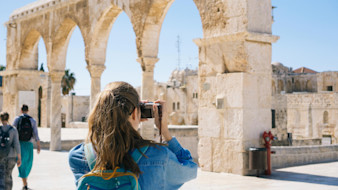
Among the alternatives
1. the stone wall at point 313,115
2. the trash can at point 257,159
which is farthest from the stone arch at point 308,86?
the trash can at point 257,159

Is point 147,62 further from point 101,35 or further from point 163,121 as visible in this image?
point 163,121

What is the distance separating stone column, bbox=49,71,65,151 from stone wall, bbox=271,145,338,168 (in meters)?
7.27

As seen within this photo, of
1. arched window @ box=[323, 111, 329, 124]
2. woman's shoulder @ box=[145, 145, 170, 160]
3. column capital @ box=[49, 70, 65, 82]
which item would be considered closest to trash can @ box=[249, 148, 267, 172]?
woman's shoulder @ box=[145, 145, 170, 160]

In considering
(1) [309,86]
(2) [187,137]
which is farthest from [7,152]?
(1) [309,86]

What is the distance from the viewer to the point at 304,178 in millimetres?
6188

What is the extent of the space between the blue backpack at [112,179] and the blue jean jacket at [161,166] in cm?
4

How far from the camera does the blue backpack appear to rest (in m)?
1.48

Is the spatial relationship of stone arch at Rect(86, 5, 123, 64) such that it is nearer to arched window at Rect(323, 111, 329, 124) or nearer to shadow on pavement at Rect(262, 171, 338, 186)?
→ shadow on pavement at Rect(262, 171, 338, 186)

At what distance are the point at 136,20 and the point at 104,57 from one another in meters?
2.41

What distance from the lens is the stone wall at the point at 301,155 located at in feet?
24.7

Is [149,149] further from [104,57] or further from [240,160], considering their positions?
[104,57]

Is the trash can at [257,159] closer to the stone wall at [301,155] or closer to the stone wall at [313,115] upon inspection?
the stone wall at [301,155]

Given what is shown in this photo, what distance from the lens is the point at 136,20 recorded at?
9711 millimetres

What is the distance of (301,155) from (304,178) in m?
1.86
